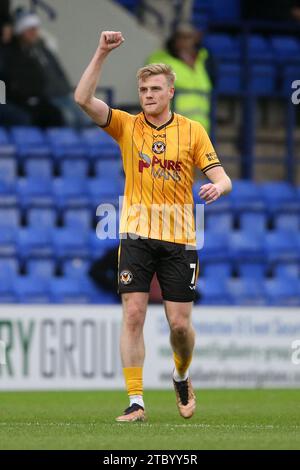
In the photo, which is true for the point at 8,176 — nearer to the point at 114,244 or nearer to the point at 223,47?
the point at 114,244

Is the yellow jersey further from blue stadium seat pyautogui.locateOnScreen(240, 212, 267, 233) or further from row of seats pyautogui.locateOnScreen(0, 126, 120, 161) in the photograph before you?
blue stadium seat pyautogui.locateOnScreen(240, 212, 267, 233)

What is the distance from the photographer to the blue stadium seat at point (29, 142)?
16.0 m

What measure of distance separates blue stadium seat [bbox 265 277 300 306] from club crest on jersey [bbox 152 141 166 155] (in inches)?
290

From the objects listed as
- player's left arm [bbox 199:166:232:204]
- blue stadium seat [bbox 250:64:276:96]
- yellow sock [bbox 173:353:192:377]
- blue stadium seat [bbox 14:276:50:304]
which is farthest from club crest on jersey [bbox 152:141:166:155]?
blue stadium seat [bbox 250:64:276:96]

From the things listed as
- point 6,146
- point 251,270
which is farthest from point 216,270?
point 6,146

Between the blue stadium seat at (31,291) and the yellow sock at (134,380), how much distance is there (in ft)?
20.6

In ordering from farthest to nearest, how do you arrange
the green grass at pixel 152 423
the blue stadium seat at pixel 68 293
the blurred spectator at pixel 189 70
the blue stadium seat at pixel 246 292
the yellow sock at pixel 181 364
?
the blurred spectator at pixel 189 70 → the blue stadium seat at pixel 246 292 → the blue stadium seat at pixel 68 293 → the yellow sock at pixel 181 364 → the green grass at pixel 152 423

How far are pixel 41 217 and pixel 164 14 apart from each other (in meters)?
4.02

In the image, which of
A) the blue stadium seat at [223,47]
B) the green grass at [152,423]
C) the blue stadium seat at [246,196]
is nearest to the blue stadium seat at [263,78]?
the blue stadium seat at [223,47]

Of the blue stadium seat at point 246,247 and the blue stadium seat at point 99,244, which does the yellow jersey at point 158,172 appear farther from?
the blue stadium seat at point 246,247

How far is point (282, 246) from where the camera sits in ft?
54.1

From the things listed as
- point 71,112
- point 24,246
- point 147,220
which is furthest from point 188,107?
point 147,220

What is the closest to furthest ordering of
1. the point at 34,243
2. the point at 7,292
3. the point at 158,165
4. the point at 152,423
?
1. the point at 152,423
2. the point at 158,165
3. the point at 7,292
4. the point at 34,243

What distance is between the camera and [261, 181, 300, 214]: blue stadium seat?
16797 millimetres
